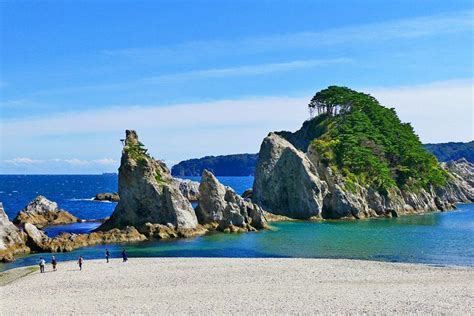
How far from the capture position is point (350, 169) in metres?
108

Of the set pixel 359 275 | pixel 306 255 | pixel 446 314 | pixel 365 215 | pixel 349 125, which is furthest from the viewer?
pixel 349 125

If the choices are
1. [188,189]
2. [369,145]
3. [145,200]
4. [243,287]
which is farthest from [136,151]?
[188,189]

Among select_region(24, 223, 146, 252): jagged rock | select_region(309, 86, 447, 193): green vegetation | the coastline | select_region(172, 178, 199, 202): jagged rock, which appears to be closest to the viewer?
the coastline

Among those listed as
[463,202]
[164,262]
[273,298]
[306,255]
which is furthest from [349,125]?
[273,298]

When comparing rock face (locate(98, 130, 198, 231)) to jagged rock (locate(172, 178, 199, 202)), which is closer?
rock face (locate(98, 130, 198, 231))

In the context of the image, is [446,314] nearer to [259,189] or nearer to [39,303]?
[39,303]

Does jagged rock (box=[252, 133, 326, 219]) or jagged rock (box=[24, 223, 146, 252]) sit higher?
jagged rock (box=[252, 133, 326, 219])

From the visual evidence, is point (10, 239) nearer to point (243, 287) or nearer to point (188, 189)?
point (243, 287)

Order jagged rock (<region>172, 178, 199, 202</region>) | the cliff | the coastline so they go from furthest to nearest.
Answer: jagged rock (<region>172, 178, 199, 202</region>) < the cliff < the coastline

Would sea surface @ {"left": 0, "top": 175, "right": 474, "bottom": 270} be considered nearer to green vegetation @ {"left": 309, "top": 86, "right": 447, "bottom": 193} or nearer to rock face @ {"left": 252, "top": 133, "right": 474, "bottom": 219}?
rock face @ {"left": 252, "top": 133, "right": 474, "bottom": 219}

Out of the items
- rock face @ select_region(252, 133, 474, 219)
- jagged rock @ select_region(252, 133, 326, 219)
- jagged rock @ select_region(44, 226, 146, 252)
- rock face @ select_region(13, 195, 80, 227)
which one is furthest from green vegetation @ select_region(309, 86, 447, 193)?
rock face @ select_region(13, 195, 80, 227)

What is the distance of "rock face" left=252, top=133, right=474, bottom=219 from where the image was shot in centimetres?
9944

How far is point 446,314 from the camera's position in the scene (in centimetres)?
3155

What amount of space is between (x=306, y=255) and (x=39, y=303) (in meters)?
31.1
